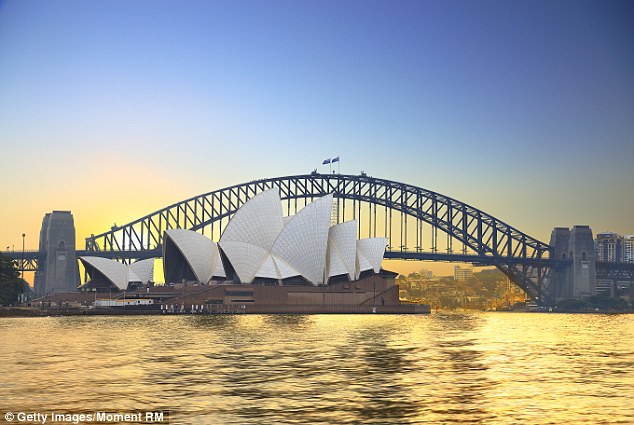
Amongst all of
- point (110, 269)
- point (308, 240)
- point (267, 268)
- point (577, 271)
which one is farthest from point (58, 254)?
point (577, 271)

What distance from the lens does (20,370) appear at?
40000 millimetres

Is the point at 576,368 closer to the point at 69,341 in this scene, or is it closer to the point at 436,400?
the point at 436,400

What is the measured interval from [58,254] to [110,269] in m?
42.9

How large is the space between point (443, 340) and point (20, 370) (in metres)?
37.6

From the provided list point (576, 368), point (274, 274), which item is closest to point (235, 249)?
point (274, 274)

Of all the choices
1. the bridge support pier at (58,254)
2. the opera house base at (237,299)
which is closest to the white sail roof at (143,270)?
the opera house base at (237,299)

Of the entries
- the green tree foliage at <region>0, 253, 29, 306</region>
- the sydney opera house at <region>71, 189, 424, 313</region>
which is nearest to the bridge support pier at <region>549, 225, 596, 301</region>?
the sydney opera house at <region>71, 189, 424, 313</region>

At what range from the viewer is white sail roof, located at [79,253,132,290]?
5372 inches

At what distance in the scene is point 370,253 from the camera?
142 metres

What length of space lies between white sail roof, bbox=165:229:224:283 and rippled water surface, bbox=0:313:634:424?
62.9 meters

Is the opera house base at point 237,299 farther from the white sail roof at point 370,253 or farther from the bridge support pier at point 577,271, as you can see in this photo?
the bridge support pier at point 577,271

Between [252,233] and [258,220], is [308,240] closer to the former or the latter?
[258,220]

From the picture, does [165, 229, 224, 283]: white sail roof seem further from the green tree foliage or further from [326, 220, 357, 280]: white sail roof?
the green tree foliage

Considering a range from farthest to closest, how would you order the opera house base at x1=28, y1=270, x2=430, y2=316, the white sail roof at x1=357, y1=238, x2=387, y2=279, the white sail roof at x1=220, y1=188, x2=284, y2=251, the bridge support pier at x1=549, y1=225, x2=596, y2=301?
the bridge support pier at x1=549, y1=225, x2=596, y2=301 → the white sail roof at x1=357, y1=238, x2=387, y2=279 → the white sail roof at x1=220, y1=188, x2=284, y2=251 → the opera house base at x1=28, y1=270, x2=430, y2=316
